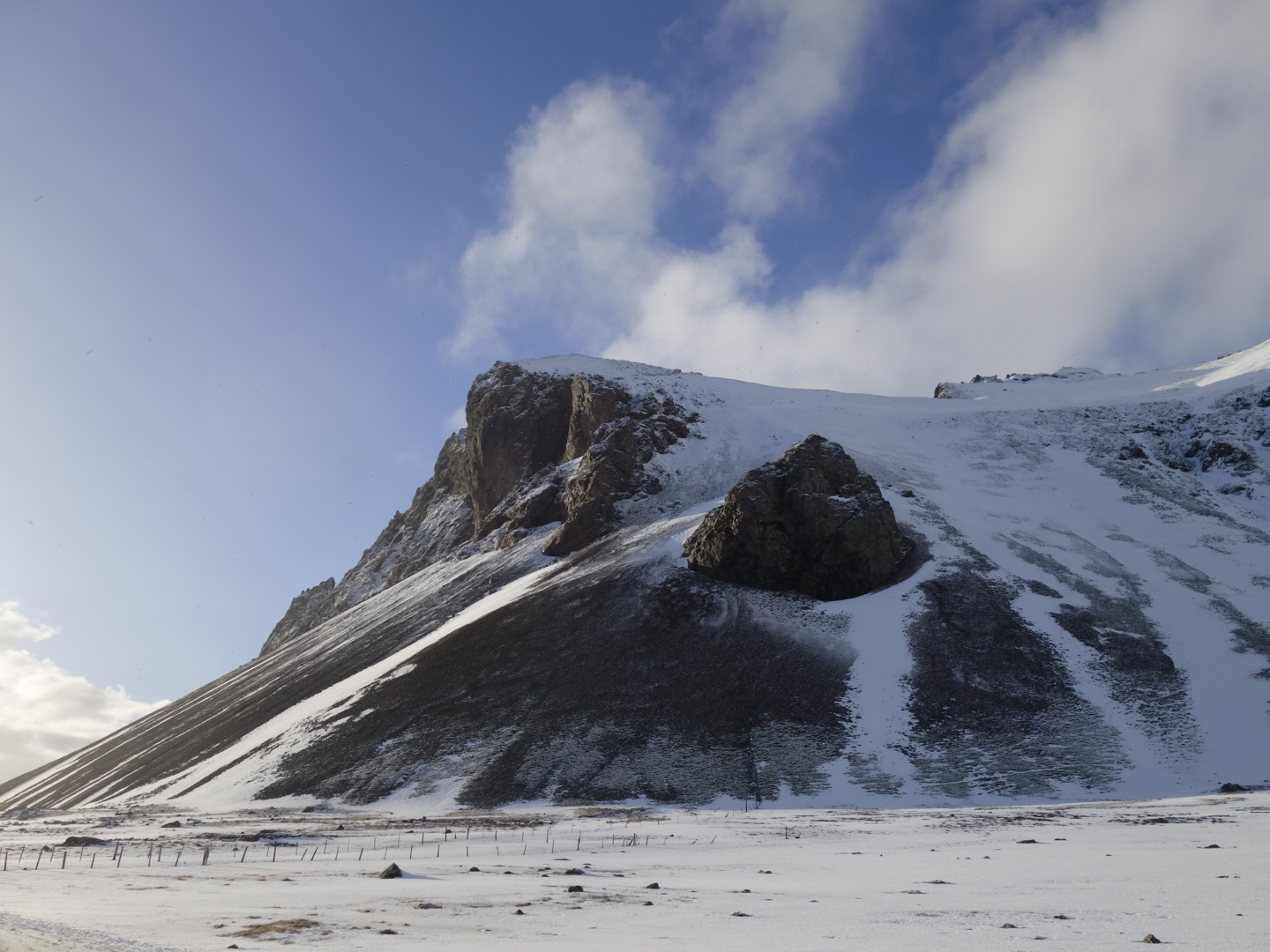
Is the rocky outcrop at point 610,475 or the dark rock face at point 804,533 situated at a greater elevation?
the rocky outcrop at point 610,475

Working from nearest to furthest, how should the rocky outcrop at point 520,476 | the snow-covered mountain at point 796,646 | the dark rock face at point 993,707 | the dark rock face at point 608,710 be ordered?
the dark rock face at point 993,707 → the dark rock face at point 608,710 → the snow-covered mountain at point 796,646 → the rocky outcrop at point 520,476

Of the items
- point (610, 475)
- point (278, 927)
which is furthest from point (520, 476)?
point (278, 927)

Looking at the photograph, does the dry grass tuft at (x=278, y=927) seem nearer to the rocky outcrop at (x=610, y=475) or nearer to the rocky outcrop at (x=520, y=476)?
the rocky outcrop at (x=610, y=475)

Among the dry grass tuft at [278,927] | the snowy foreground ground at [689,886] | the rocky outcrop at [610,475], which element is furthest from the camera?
the rocky outcrop at [610,475]

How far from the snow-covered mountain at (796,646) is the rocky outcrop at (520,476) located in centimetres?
79

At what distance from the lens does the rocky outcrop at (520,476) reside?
98.5m

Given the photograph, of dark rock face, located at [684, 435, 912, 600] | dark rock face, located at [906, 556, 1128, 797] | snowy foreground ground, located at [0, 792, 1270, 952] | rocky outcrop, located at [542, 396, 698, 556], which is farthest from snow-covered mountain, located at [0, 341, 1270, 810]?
snowy foreground ground, located at [0, 792, 1270, 952]

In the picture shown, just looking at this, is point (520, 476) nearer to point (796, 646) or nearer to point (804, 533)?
point (804, 533)

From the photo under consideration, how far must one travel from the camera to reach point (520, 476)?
5074 inches

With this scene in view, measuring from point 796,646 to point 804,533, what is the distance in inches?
529

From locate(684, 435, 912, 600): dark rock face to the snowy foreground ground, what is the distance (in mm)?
35515

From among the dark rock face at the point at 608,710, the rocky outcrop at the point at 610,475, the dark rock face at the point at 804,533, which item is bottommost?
the dark rock face at the point at 608,710

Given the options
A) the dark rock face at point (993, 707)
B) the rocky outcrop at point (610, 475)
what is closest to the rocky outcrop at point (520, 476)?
the rocky outcrop at point (610, 475)

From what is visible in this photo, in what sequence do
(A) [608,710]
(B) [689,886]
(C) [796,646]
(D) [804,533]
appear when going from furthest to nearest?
(D) [804,533] → (C) [796,646] → (A) [608,710] → (B) [689,886]
